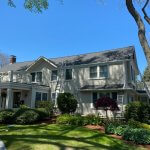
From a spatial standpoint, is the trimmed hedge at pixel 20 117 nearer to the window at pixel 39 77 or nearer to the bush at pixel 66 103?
the bush at pixel 66 103

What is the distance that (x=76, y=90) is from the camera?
27969mm

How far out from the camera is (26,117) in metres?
18.2

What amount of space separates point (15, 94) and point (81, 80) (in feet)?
27.9

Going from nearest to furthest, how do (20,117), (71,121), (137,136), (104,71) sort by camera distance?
1. (137,136)
2. (71,121)
3. (20,117)
4. (104,71)

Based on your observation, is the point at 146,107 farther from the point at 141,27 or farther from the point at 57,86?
the point at 57,86

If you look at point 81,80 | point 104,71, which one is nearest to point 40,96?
point 81,80

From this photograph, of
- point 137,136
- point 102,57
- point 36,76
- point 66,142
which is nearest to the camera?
point 66,142

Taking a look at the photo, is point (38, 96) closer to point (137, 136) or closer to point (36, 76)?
point (36, 76)

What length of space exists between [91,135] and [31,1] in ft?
38.7

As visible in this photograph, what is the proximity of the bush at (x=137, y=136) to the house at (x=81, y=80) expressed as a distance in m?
10.6

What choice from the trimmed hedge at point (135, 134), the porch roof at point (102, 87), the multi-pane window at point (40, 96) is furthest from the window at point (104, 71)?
the trimmed hedge at point (135, 134)

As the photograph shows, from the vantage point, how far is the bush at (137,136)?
1269 centimetres

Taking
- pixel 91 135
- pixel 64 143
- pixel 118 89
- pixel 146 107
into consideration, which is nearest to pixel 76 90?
pixel 118 89

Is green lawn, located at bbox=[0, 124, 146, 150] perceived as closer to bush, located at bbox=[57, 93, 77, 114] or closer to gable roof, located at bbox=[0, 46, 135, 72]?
bush, located at bbox=[57, 93, 77, 114]
